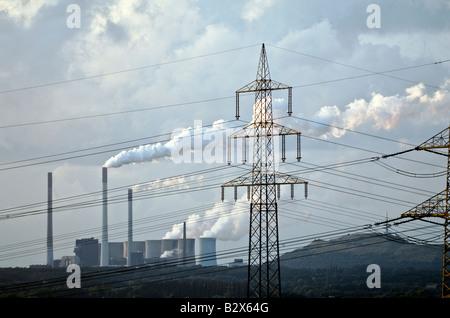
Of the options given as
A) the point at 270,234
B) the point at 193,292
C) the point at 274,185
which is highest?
the point at 274,185

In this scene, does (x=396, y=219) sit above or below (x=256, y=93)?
below

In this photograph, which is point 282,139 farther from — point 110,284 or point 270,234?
point 110,284
